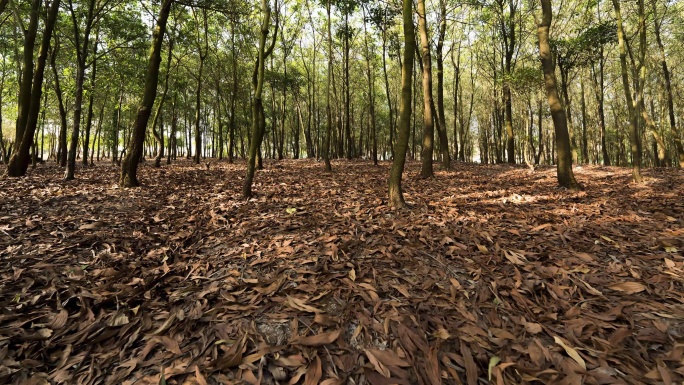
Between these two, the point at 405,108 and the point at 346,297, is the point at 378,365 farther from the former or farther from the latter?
the point at 405,108

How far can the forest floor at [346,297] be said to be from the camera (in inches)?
86.1

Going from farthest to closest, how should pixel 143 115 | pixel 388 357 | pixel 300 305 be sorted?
pixel 143 115 → pixel 300 305 → pixel 388 357

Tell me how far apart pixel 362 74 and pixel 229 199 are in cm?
2488

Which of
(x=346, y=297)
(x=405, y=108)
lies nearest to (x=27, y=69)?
(x=405, y=108)

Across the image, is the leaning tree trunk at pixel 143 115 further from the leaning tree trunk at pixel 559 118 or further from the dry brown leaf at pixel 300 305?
the leaning tree trunk at pixel 559 118

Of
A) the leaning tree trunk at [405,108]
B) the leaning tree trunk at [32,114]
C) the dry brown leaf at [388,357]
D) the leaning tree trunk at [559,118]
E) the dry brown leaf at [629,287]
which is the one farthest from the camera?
the leaning tree trunk at [32,114]

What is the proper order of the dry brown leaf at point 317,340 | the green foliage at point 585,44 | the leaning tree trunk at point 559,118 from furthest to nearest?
1. the green foliage at point 585,44
2. the leaning tree trunk at point 559,118
3. the dry brown leaf at point 317,340

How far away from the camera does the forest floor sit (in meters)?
2.19

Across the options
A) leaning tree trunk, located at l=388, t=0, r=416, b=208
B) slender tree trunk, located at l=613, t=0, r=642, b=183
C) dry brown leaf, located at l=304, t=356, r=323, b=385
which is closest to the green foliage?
slender tree trunk, located at l=613, t=0, r=642, b=183

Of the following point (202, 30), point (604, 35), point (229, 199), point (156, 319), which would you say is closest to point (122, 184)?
point (229, 199)

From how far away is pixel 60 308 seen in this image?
2.89m

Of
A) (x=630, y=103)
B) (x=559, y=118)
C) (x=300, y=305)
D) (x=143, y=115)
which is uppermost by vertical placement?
(x=630, y=103)

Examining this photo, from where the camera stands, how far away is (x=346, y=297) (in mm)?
2881

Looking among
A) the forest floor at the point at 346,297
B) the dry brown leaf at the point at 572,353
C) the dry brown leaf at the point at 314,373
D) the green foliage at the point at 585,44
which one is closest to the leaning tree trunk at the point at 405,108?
the forest floor at the point at 346,297
